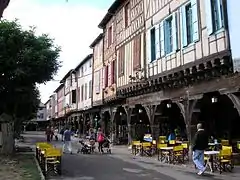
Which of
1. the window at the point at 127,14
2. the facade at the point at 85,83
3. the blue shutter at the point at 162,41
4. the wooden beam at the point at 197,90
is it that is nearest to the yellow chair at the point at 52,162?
the wooden beam at the point at 197,90

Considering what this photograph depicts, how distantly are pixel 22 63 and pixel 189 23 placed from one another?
28.3 ft

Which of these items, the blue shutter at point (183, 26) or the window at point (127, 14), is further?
the window at point (127, 14)

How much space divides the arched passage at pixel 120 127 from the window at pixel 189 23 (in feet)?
46.2

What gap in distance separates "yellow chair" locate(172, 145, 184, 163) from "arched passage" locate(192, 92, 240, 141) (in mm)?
2995

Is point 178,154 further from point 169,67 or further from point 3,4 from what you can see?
point 3,4

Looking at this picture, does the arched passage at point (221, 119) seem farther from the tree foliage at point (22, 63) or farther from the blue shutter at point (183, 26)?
the tree foliage at point (22, 63)

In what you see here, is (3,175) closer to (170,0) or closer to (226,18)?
(226,18)

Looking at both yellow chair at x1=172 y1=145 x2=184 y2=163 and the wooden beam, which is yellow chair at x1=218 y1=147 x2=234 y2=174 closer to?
the wooden beam

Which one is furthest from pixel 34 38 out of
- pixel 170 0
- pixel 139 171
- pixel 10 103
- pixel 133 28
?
pixel 139 171

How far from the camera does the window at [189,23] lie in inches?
568

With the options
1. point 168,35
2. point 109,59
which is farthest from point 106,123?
point 168,35

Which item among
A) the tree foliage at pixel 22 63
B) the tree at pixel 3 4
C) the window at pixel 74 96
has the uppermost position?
the window at pixel 74 96

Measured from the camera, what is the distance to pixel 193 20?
1467 centimetres

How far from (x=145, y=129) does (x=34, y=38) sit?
33.7 feet
